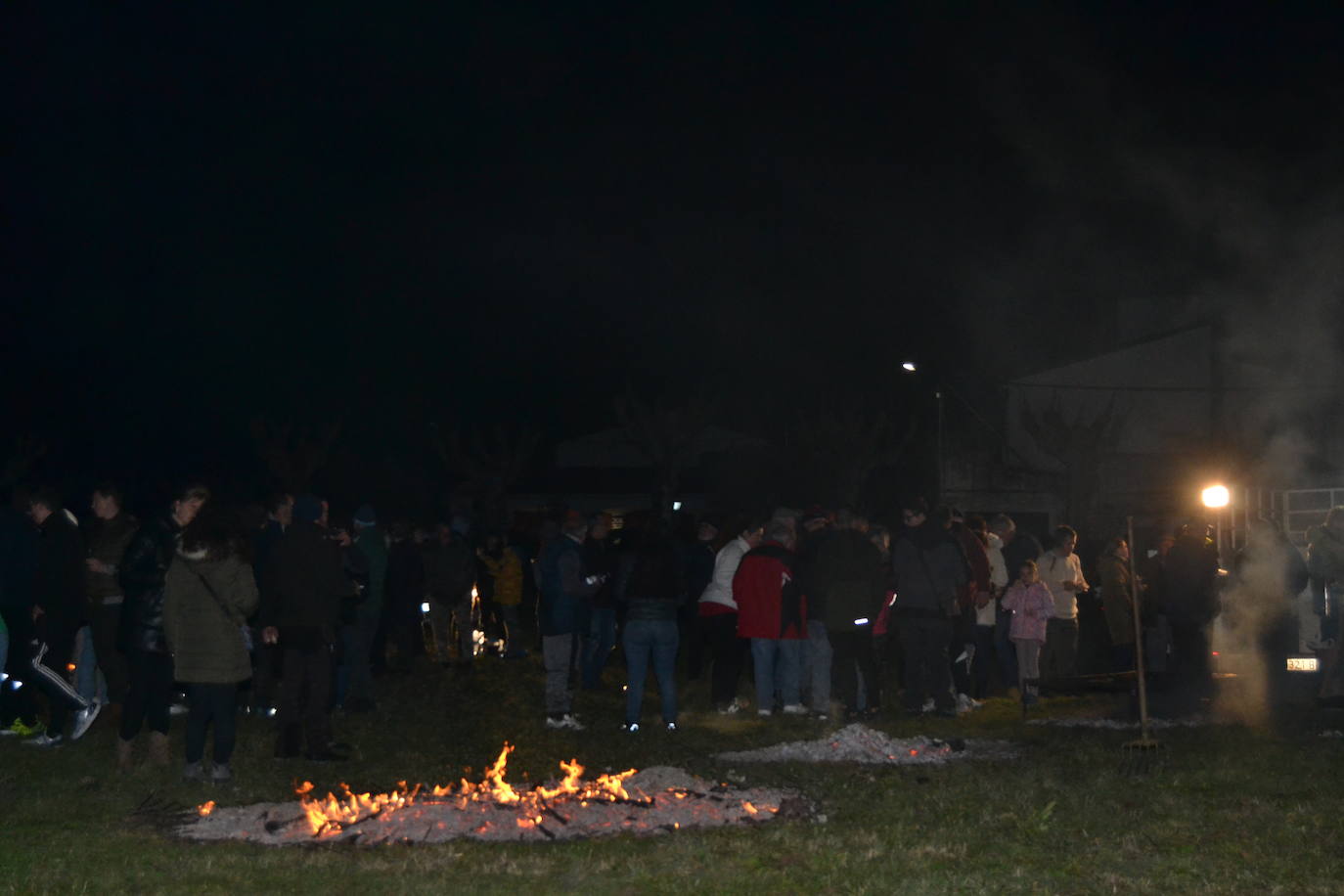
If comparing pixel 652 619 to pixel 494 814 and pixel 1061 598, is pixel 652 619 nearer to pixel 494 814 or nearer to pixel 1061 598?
pixel 494 814

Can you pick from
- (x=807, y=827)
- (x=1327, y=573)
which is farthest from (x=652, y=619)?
(x=1327, y=573)

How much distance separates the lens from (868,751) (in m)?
11.1

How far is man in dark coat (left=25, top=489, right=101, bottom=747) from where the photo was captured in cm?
1174

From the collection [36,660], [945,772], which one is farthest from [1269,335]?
[36,660]

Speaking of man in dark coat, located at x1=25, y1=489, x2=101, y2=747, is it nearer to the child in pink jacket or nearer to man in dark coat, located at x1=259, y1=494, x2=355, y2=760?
man in dark coat, located at x1=259, y1=494, x2=355, y2=760

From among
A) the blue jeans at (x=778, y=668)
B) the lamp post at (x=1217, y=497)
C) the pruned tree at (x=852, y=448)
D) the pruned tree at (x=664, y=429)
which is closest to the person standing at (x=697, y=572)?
the blue jeans at (x=778, y=668)

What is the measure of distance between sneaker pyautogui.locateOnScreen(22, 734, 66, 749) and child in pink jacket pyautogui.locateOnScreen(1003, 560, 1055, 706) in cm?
899

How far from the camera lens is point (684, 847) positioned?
758 centimetres

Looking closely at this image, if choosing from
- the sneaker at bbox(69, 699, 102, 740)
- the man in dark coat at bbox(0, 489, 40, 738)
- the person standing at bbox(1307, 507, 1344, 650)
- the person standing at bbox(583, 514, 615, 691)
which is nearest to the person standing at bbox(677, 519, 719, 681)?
the person standing at bbox(583, 514, 615, 691)

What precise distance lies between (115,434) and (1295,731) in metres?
56.4

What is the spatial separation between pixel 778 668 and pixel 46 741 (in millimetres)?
6450

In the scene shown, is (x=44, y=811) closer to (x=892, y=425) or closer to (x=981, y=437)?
(x=981, y=437)

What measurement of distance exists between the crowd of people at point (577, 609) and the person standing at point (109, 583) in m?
0.02

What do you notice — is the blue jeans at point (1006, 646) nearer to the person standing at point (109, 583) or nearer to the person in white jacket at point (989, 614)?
the person in white jacket at point (989, 614)
